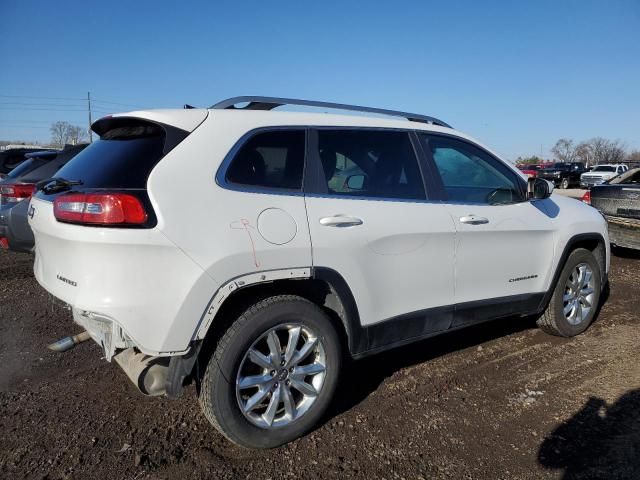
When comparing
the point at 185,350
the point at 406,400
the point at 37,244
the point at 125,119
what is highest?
the point at 125,119

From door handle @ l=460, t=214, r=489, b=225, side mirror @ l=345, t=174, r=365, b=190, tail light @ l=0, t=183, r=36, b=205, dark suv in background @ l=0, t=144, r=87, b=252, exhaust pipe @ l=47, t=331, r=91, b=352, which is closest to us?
exhaust pipe @ l=47, t=331, r=91, b=352

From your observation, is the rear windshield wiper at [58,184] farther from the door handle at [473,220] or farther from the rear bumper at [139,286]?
the door handle at [473,220]

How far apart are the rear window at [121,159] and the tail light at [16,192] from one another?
342 centimetres

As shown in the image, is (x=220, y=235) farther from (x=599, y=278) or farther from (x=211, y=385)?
(x=599, y=278)

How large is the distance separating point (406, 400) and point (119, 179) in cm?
231

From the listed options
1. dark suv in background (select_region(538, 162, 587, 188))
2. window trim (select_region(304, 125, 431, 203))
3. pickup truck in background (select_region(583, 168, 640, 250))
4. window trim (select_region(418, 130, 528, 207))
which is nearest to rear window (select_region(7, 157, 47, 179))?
window trim (select_region(304, 125, 431, 203))

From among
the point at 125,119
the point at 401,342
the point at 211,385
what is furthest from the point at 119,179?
the point at 401,342

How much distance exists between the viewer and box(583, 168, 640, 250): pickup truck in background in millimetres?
7309

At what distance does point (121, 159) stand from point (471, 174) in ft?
8.47

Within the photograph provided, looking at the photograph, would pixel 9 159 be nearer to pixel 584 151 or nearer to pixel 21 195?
pixel 21 195

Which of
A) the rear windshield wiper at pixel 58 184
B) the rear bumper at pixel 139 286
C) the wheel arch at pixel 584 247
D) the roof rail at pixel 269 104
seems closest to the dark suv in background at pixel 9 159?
the rear windshield wiper at pixel 58 184

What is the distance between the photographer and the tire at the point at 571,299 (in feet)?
14.4

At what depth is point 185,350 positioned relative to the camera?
2.41m

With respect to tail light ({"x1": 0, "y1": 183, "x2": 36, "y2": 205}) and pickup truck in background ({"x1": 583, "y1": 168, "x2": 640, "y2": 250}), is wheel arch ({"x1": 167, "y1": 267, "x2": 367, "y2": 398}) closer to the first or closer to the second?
tail light ({"x1": 0, "y1": 183, "x2": 36, "y2": 205})
